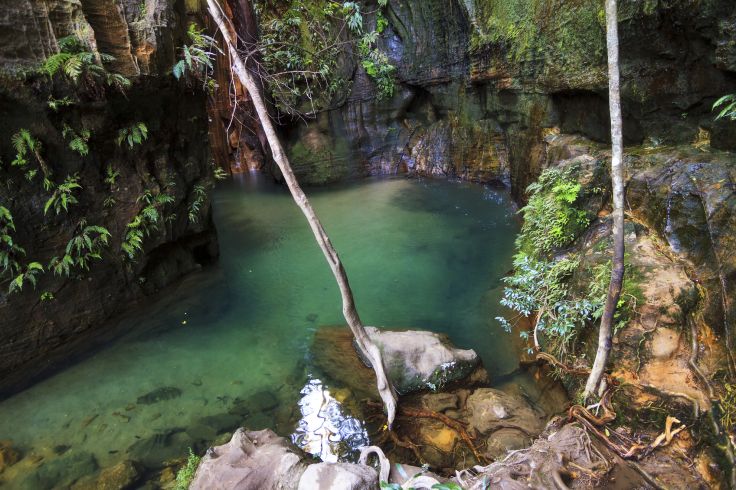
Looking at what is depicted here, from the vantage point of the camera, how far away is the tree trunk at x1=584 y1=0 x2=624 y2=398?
312 centimetres

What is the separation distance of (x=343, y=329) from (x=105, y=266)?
3.58 metres

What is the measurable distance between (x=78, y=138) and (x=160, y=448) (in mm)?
4059

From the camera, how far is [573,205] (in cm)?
557

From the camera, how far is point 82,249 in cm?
566

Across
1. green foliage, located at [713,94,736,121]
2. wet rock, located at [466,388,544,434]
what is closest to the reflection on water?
wet rock, located at [466,388,544,434]

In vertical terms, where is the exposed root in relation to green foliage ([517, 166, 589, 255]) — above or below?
below

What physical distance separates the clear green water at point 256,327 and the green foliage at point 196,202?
1181 mm

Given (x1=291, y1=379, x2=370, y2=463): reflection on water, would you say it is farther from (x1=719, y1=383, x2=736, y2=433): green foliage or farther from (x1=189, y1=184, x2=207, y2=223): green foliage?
(x1=189, y1=184, x2=207, y2=223): green foliage

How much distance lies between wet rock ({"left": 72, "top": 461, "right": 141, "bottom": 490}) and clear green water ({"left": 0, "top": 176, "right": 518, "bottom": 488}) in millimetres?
155

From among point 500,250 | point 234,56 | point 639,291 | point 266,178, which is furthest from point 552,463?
point 266,178

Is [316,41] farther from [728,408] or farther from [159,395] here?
[728,408]

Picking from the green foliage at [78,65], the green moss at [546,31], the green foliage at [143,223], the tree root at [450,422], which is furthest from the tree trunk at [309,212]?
the green moss at [546,31]

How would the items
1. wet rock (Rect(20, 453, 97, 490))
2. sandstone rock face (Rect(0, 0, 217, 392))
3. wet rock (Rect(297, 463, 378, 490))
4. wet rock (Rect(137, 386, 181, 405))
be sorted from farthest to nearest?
sandstone rock face (Rect(0, 0, 217, 392)), wet rock (Rect(137, 386, 181, 405)), wet rock (Rect(20, 453, 97, 490)), wet rock (Rect(297, 463, 378, 490))

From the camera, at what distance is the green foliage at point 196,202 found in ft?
23.5
